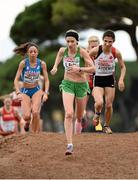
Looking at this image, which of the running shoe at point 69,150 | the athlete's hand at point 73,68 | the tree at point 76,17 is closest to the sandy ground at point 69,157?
the running shoe at point 69,150

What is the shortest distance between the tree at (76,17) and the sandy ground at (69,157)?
20915 mm

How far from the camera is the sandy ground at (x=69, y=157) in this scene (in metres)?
9.99

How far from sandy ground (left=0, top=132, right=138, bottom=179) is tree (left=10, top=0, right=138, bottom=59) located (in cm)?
2092

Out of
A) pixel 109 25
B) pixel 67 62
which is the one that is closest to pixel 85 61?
pixel 67 62

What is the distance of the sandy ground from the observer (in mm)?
9992

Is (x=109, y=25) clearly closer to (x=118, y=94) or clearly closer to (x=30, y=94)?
(x=118, y=94)

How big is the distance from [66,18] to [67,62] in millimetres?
25773

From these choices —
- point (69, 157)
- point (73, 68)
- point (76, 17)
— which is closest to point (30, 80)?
point (73, 68)

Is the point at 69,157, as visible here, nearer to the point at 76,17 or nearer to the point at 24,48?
the point at 24,48

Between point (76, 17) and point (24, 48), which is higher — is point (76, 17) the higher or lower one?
the higher one

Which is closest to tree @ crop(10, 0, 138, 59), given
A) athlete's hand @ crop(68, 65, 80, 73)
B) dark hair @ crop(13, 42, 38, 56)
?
dark hair @ crop(13, 42, 38, 56)

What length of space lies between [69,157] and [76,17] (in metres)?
26.3

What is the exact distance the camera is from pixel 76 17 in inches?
1455

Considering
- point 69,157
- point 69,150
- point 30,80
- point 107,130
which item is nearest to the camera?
point 69,150
